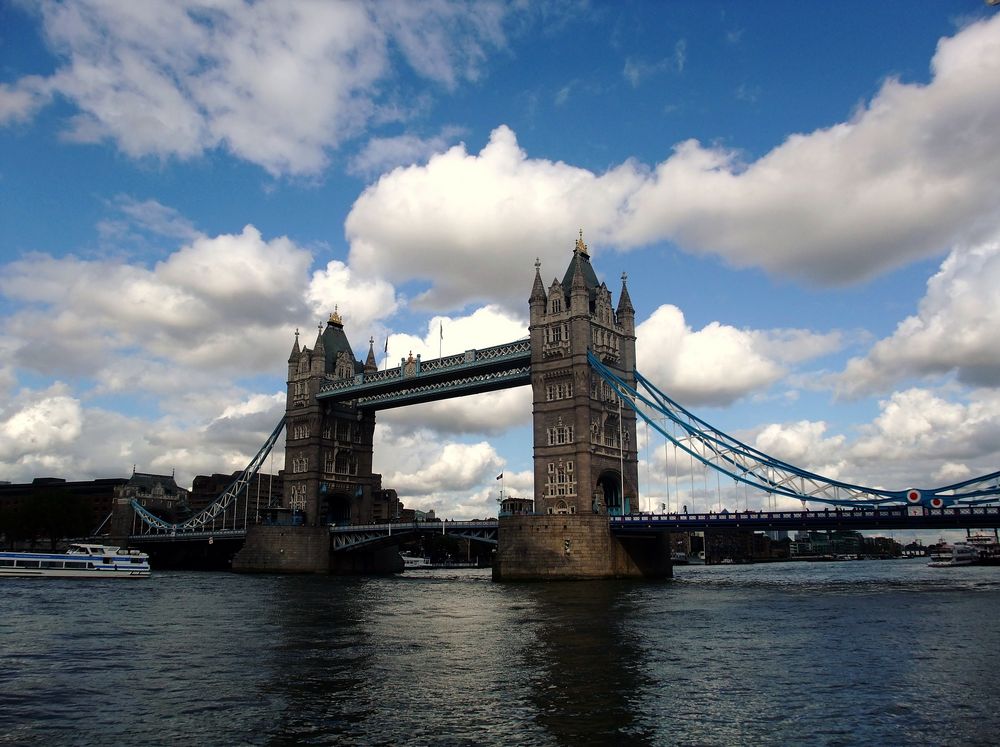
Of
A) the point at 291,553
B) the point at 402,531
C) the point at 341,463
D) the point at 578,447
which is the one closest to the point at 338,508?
the point at 341,463

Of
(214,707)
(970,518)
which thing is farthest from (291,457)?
(214,707)

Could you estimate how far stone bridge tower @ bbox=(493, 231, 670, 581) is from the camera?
79250 millimetres

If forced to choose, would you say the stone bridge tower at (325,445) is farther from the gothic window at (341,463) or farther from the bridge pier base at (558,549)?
the bridge pier base at (558,549)

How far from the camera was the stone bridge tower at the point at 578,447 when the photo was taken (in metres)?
79.2

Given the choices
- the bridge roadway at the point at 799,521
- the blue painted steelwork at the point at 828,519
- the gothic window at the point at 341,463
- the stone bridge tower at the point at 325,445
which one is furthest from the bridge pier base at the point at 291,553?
the blue painted steelwork at the point at 828,519

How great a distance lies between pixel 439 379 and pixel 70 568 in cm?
4742

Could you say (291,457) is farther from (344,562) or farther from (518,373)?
(518,373)

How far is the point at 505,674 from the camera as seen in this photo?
28078 mm

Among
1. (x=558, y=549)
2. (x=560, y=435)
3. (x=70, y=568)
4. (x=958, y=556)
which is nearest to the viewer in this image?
(x=558, y=549)

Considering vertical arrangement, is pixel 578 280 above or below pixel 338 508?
above

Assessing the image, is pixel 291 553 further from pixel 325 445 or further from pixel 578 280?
pixel 578 280

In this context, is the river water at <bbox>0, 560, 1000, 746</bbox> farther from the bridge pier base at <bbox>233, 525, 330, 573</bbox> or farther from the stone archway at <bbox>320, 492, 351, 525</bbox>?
the stone archway at <bbox>320, 492, 351, 525</bbox>

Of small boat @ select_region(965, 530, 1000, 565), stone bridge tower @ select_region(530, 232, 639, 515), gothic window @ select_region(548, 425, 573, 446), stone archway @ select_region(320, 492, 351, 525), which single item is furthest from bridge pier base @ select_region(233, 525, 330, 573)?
small boat @ select_region(965, 530, 1000, 565)

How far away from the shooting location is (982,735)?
19938mm
